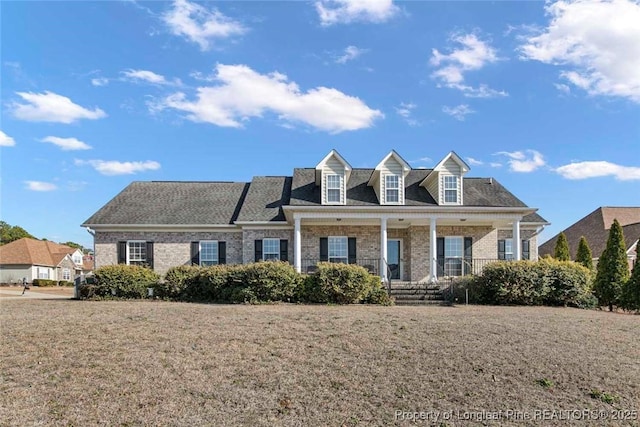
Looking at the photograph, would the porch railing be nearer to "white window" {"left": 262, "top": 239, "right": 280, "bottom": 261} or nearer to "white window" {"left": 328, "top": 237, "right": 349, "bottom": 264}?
"white window" {"left": 328, "top": 237, "right": 349, "bottom": 264}

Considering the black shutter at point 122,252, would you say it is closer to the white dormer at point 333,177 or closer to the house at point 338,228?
the house at point 338,228

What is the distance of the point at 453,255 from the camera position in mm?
22000

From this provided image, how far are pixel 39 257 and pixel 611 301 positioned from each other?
5287 cm

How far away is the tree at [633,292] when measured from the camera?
16609 millimetres

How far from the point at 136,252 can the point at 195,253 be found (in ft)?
9.05

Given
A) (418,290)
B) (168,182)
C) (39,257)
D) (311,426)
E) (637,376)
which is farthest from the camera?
(39,257)

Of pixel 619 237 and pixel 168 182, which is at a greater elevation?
pixel 168 182

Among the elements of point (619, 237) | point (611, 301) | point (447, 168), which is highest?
point (447, 168)

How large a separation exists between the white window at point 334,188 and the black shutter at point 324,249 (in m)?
2.27

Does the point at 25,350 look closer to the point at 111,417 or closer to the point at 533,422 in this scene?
the point at 111,417

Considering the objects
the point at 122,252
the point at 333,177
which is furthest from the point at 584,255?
the point at 122,252

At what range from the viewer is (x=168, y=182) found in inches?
1022

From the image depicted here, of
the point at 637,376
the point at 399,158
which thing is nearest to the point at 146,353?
the point at 637,376

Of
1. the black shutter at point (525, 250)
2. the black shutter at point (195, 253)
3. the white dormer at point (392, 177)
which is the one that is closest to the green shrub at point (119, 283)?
the black shutter at point (195, 253)
